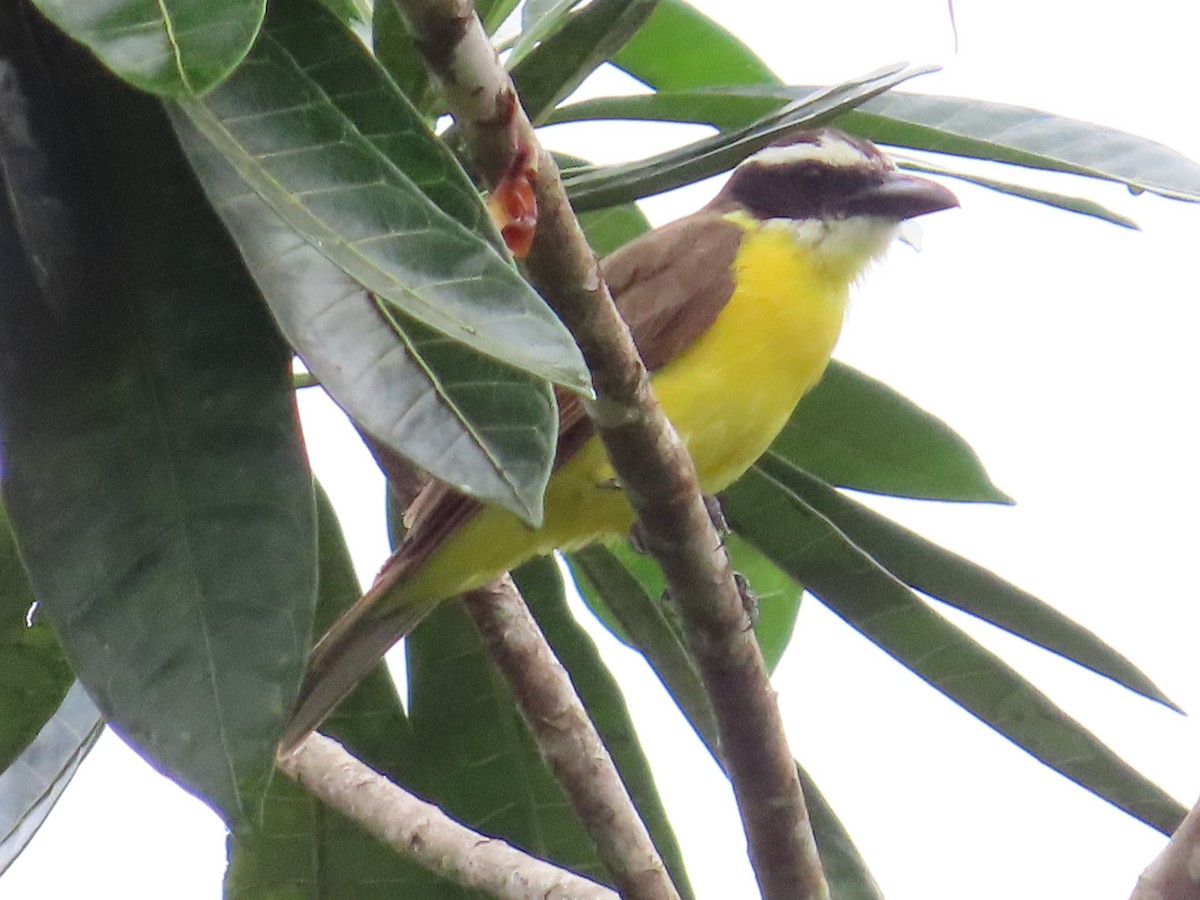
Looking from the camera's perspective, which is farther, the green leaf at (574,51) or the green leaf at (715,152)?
the green leaf at (574,51)

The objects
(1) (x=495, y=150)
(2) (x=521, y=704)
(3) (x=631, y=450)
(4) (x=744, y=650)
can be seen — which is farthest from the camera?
(2) (x=521, y=704)

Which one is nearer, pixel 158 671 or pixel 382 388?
pixel 382 388

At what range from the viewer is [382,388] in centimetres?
102

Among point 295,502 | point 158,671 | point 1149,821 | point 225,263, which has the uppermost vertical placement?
point 1149,821

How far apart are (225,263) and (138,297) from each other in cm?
7

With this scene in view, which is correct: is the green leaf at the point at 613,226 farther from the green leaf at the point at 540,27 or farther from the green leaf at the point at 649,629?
the green leaf at the point at 540,27

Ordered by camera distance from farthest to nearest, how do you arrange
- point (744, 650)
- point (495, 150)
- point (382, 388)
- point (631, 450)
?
point (744, 650), point (631, 450), point (495, 150), point (382, 388)

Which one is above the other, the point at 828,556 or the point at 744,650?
the point at 828,556

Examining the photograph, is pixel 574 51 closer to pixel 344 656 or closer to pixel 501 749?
pixel 344 656

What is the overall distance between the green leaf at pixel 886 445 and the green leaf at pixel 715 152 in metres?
0.54

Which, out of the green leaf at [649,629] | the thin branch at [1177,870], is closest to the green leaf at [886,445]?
the green leaf at [649,629]

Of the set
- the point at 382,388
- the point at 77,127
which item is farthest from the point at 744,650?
the point at 77,127

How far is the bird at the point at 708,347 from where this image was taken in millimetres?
1975

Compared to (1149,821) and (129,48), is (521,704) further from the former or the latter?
(129,48)
